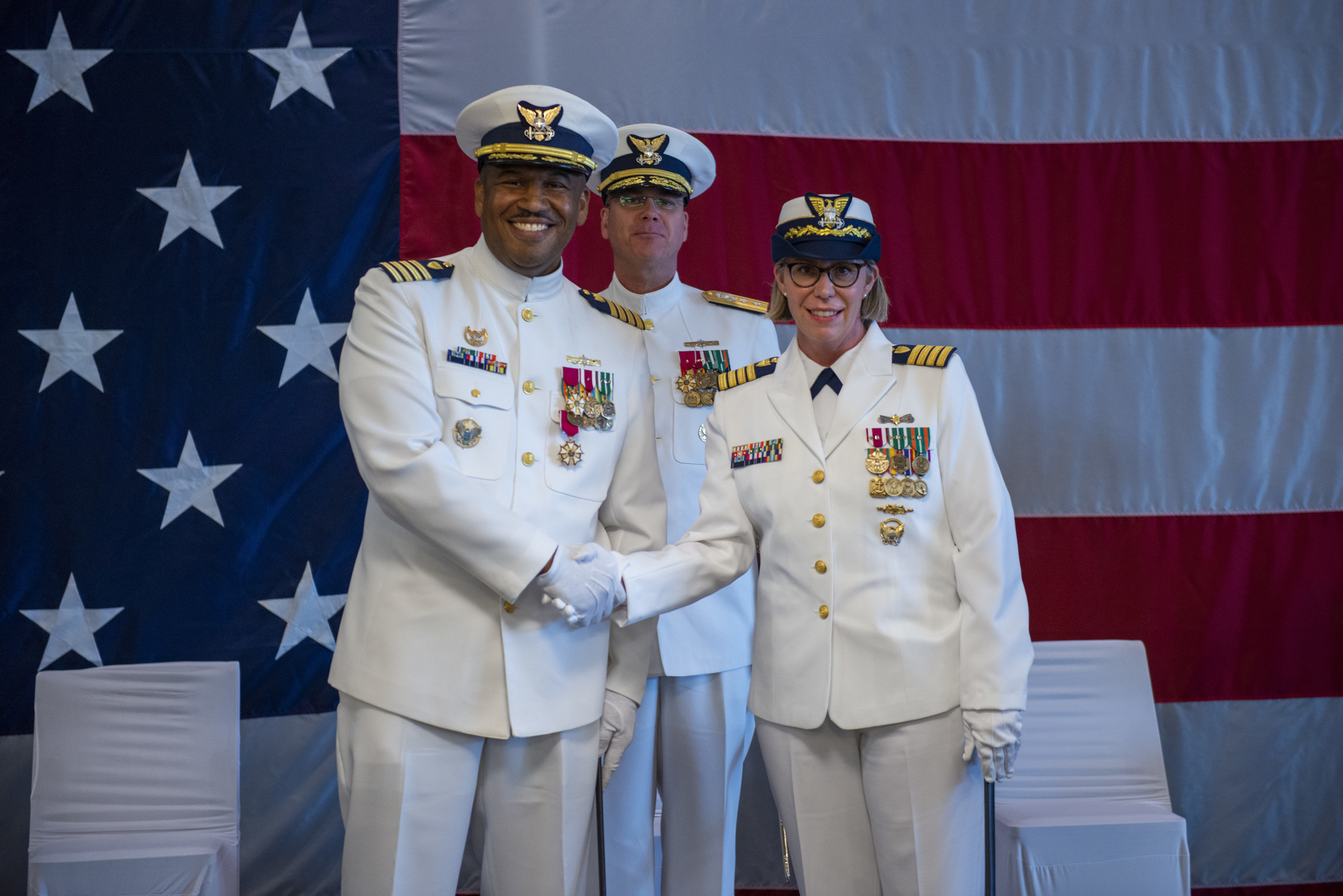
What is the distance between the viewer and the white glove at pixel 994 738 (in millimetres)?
1797

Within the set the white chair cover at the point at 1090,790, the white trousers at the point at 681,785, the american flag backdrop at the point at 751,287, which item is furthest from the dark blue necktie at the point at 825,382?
the american flag backdrop at the point at 751,287

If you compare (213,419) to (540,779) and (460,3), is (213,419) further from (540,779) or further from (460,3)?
(540,779)

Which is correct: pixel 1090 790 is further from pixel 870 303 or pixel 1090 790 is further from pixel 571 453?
pixel 571 453

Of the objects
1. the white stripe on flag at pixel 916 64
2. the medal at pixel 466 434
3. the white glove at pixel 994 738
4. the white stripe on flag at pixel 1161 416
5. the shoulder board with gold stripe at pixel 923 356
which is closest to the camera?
the white glove at pixel 994 738

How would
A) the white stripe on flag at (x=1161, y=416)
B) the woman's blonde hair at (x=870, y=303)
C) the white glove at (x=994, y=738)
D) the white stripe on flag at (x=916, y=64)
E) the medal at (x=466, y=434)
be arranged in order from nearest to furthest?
the white glove at (x=994, y=738), the medal at (x=466, y=434), the woman's blonde hair at (x=870, y=303), the white stripe on flag at (x=916, y=64), the white stripe on flag at (x=1161, y=416)

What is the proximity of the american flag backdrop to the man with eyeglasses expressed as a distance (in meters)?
0.78

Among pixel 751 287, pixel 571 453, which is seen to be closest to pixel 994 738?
pixel 571 453

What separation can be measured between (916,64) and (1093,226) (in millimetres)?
782

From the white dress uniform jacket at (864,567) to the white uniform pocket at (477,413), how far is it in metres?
0.32

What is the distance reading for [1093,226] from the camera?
3545 mm

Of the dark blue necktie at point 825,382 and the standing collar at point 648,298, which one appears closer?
the dark blue necktie at point 825,382

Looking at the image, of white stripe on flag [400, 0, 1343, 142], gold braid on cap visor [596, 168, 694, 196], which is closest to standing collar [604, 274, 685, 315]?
gold braid on cap visor [596, 168, 694, 196]

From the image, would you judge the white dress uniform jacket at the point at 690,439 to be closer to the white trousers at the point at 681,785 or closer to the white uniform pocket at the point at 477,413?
the white trousers at the point at 681,785

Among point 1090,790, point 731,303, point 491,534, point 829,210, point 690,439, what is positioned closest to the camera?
point 491,534
